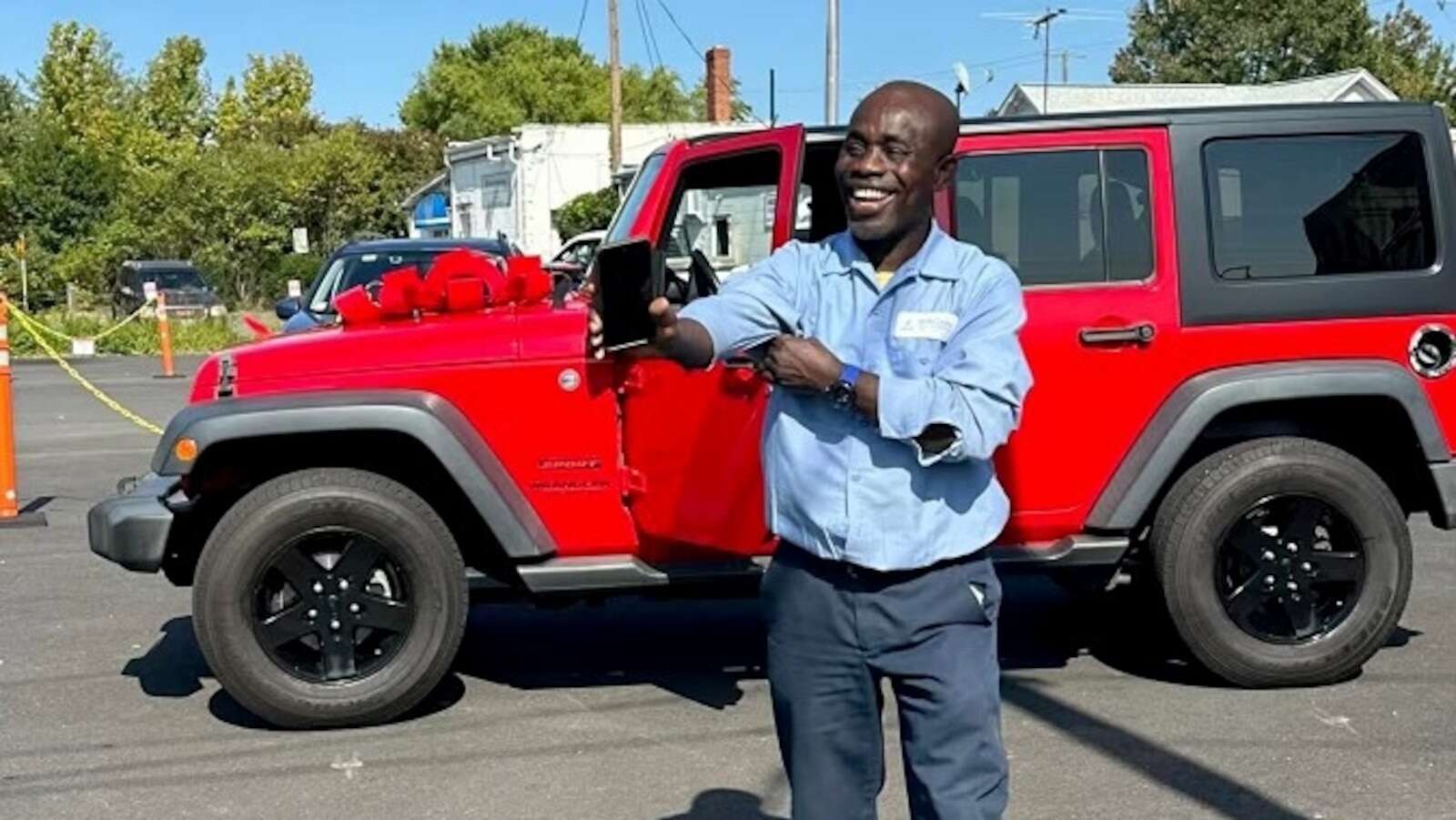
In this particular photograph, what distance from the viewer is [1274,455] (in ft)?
19.8

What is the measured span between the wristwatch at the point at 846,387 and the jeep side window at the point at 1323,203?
3417 mm

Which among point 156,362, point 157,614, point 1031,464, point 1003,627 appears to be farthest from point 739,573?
point 156,362

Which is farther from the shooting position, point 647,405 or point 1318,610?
point 1318,610

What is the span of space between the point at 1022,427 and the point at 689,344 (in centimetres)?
294

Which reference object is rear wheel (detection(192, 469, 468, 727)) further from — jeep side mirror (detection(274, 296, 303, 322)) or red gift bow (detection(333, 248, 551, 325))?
jeep side mirror (detection(274, 296, 303, 322))

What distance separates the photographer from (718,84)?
49.9 metres

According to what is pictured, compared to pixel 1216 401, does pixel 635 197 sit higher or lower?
higher

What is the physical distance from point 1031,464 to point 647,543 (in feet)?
4.36

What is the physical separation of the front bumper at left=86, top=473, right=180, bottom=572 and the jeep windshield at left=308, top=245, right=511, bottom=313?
6471 millimetres

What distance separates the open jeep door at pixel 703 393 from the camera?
5602 mm

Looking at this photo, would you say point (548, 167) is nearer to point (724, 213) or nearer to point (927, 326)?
point (724, 213)

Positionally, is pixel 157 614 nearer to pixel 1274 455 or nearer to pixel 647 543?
pixel 647 543

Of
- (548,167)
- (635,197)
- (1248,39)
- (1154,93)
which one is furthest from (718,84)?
(635,197)

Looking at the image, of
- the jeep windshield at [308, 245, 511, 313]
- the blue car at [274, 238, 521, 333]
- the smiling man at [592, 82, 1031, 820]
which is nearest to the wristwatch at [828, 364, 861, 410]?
the smiling man at [592, 82, 1031, 820]
